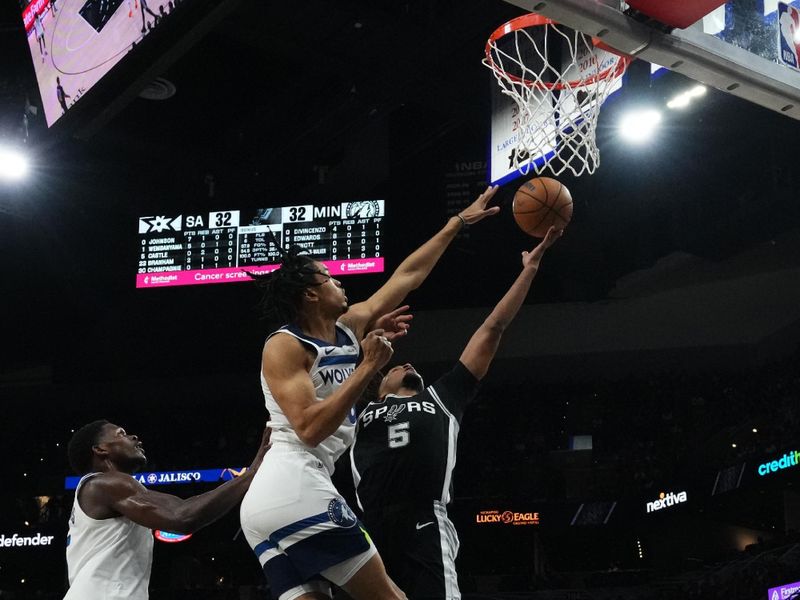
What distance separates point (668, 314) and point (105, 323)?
383 inches

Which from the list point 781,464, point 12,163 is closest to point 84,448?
point 12,163

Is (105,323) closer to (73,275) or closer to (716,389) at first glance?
(73,275)

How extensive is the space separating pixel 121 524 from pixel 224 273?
27.5 ft

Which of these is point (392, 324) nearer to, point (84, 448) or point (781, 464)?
point (84, 448)

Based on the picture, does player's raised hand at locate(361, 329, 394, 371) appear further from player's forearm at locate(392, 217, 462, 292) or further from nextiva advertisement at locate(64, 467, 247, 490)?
nextiva advertisement at locate(64, 467, 247, 490)

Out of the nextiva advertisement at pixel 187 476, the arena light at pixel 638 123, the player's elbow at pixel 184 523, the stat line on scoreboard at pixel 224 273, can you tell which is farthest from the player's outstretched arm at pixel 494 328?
the nextiva advertisement at pixel 187 476

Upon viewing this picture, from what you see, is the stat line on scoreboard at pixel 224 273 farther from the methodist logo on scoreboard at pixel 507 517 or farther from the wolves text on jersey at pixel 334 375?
the wolves text on jersey at pixel 334 375

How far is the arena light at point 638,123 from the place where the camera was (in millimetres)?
7961

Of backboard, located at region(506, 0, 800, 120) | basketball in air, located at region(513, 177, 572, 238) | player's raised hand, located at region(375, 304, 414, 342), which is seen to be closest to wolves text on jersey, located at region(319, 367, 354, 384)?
→ player's raised hand, located at region(375, 304, 414, 342)

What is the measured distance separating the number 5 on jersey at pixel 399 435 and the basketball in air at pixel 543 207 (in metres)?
1.23

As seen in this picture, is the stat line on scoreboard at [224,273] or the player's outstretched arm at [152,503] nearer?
the player's outstretched arm at [152,503]

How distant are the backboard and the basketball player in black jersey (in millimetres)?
976

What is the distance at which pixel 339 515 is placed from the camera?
3.00 metres

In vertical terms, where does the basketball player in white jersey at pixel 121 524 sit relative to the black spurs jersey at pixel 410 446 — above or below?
below
